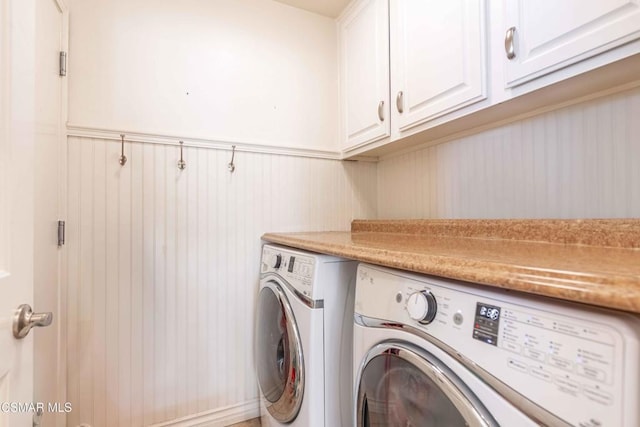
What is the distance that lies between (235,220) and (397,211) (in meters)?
1.01

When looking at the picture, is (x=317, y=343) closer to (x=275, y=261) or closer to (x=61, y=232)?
(x=275, y=261)

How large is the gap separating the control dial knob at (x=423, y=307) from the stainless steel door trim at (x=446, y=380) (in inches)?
2.8

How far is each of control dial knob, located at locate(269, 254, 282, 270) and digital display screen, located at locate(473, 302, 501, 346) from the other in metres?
0.97

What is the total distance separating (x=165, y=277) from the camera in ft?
5.20

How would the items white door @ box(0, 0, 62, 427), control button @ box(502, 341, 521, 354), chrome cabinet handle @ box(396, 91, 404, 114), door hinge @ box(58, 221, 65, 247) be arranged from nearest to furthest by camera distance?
control button @ box(502, 341, 521, 354), white door @ box(0, 0, 62, 427), door hinge @ box(58, 221, 65, 247), chrome cabinet handle @ box(396, 91, 404, 114)

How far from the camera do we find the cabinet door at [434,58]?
1127 millimetres

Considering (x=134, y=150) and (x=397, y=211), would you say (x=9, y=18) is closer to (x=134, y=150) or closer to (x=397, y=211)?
(x=134, y=150)

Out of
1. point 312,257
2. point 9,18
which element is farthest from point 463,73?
point 9,18

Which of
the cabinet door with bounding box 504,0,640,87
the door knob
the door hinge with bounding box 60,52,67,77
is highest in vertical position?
the door hinge with bounding box 60,52,67,77

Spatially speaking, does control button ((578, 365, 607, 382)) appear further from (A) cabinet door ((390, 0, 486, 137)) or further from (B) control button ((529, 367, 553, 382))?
(A) cabinet door ((390, 0, 486, 137))

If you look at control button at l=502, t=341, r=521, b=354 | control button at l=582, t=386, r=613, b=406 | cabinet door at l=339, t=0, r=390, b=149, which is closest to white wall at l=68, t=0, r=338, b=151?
cabinet door at l=339, t=0, r=390, b=149

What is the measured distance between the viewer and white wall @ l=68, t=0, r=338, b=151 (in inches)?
58.7

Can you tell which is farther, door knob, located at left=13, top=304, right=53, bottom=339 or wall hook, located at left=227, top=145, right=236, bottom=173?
wall hook, located at left=227, top=145, right=236, bottom=173

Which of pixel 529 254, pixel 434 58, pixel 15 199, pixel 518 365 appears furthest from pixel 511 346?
pixel 434 58
